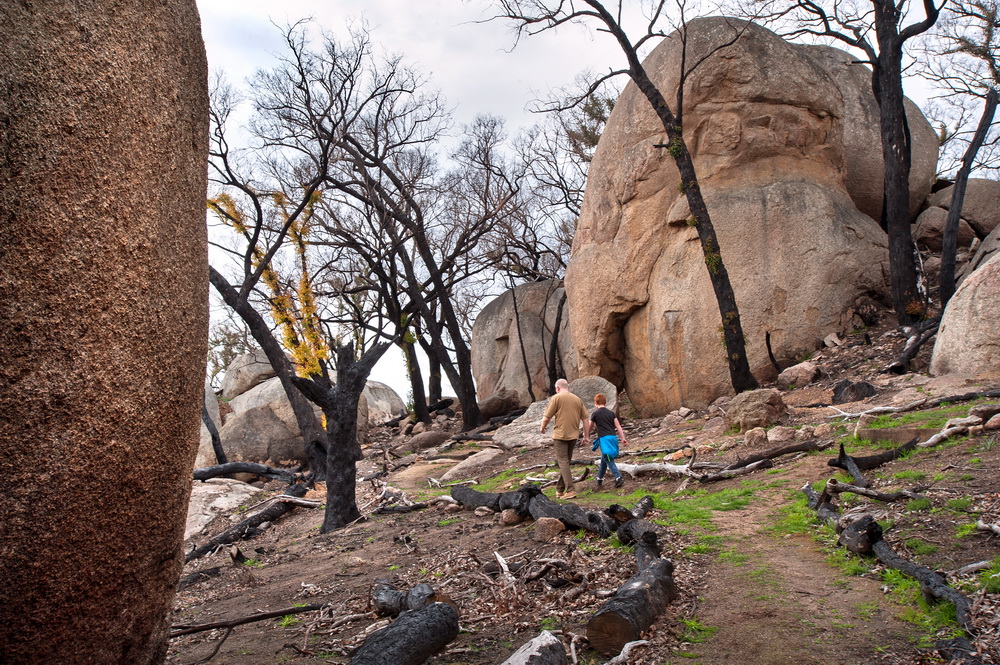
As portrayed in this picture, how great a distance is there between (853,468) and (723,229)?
9.61 meters

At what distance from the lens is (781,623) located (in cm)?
422

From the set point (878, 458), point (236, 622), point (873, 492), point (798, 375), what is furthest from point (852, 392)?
point (236, 622)

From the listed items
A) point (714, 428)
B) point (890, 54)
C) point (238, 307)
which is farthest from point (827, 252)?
point (238, 307)

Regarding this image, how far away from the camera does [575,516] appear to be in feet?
22.1

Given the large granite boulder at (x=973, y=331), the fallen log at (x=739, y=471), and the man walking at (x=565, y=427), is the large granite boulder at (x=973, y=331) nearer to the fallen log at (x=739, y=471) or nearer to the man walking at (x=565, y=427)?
the fallen log at (x=739, y=471)

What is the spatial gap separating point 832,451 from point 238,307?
11327 mm

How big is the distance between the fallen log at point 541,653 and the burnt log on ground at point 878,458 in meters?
4.40

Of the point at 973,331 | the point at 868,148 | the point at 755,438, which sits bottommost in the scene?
the point at 755,438

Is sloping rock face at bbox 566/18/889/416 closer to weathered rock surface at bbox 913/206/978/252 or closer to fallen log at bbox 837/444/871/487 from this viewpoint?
weathered rock surface at bbox 913/206/978/252

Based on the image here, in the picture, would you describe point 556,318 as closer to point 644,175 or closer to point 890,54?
point 644,175

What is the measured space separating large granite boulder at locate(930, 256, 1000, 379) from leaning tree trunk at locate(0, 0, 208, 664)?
10279 millimetres

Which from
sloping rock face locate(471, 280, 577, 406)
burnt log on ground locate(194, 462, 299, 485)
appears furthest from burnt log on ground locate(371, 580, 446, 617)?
sloping rock face locate(471, 280, 577, 406)

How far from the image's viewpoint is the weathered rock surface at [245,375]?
27969 millimetres

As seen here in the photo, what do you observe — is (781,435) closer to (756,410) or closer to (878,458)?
(756,410)
